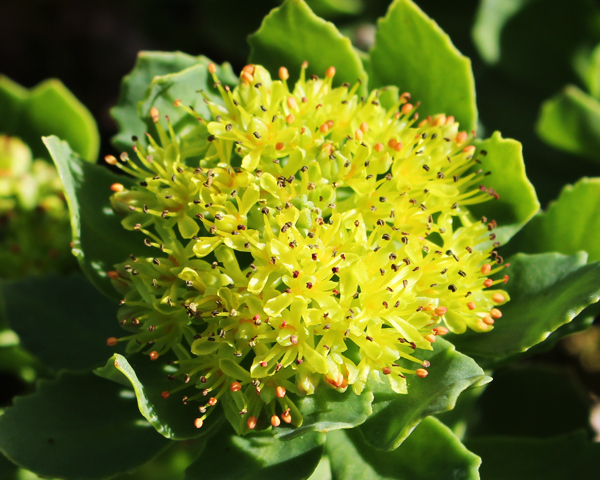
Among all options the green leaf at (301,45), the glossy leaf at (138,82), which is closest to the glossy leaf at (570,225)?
the green leaf at (301,45)

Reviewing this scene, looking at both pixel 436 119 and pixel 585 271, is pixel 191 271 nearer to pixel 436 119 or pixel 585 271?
pixel 436 119

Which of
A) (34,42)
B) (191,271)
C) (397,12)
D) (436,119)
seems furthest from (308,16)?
(34,42)

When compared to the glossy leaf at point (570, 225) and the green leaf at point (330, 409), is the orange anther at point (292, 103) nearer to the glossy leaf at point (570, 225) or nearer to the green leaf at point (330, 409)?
the green leaf at point (330, 409)

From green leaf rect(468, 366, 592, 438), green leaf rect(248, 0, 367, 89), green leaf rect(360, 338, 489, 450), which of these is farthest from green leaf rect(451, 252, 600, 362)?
green leaf rect(468, 366, 592, 438)

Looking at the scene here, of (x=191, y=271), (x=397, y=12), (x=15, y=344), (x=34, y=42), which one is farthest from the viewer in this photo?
(x=34, y=42)

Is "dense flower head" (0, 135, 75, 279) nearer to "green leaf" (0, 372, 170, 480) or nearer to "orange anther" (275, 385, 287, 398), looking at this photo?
"green leaf" (0, 372, 170, 480)
